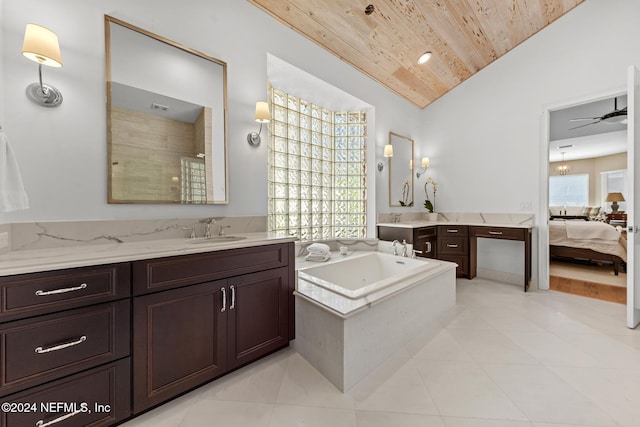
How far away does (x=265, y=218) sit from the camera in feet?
7.47

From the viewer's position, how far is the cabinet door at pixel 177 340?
1214 millimetres

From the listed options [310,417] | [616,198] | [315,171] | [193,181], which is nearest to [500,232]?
[315,171]

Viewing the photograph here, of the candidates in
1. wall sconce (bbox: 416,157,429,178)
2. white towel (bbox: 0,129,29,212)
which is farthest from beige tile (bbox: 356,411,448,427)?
wall sconce (bbox: 416,157,429,178)

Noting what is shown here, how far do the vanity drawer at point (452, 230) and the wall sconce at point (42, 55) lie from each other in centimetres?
395

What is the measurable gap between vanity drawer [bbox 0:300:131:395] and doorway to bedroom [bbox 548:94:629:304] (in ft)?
14.7

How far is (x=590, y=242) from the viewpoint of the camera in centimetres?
377

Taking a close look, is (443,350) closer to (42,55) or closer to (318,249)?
(318,249)

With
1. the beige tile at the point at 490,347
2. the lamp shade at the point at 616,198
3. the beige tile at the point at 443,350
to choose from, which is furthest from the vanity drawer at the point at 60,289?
the lamp shade at the point at 616,198

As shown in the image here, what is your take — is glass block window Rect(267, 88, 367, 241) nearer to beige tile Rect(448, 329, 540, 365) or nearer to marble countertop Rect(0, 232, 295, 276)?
marble countertop Rect(0, 232, 295, 276)

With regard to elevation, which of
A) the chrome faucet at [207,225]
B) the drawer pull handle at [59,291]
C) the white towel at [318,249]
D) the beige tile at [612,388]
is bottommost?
the beige tile at [612,388]

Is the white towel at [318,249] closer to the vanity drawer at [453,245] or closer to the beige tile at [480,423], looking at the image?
the beige tile at [480,423]

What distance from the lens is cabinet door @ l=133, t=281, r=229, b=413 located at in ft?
3.98

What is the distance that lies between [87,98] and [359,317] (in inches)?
83.0

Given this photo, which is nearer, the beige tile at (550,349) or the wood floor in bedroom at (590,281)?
the beige tile at (550,349)
